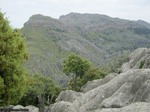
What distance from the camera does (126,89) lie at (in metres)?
33.1

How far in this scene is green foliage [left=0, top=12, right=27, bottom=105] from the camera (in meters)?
42.7

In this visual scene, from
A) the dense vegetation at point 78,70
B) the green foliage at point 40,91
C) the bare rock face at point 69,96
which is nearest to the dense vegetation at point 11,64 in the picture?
the bare rock face at point 69,96

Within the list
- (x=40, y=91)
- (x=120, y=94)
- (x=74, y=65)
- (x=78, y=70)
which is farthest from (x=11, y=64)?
(x=78, y=70)

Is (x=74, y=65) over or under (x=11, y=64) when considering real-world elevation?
under

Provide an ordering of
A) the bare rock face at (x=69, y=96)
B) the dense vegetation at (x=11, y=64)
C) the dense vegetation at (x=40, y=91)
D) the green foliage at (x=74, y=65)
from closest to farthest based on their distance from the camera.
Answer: the dense vegetation at (x=11, y=64), the bare rock face at (x=69, y=96), the dense vegetation at (x=40, y=91), the green foliage at (x=74, y=65)

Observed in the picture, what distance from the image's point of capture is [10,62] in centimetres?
4262

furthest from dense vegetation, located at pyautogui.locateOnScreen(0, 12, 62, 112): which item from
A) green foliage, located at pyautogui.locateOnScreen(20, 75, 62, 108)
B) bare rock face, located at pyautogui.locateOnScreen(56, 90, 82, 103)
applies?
green foliage, located at pyautogui.locateOnScreen(20, 75, 62, 108)

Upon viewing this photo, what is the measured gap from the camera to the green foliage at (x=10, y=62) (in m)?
42.7

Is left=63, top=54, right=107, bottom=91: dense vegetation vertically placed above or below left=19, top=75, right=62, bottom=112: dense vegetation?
above

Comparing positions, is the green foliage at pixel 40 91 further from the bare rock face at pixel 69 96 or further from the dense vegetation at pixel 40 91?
the bare rock face at pixel 69 96

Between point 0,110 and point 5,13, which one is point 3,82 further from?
point 5,13

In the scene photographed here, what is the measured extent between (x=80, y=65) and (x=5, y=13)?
4444 inches

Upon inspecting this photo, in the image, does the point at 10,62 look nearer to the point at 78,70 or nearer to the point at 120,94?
the point at 120,94

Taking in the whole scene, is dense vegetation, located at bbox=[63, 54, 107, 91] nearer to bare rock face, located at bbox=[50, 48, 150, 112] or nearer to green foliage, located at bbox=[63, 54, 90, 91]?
green foliage, located at bbox=[63, 54, 90, 91]
